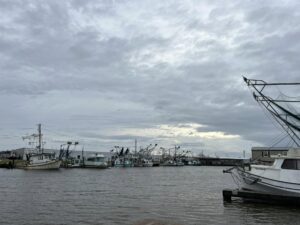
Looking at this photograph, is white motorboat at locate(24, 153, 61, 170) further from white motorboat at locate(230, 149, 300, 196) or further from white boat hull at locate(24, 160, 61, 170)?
white motorboat at locate(230, 149, 300, 196)

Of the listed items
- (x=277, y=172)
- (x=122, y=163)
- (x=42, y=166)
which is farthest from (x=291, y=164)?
(x=122, y=163)

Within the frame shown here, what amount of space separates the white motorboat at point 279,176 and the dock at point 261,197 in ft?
2.71

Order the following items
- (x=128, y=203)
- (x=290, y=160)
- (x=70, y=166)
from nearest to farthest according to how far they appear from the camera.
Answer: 1. (x=290, y=160)
2. (x=128, y=203)
3. (x=70, y=166)

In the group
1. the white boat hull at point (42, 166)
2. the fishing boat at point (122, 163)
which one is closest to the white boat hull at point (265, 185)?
the white boat hull at point (42, 166)

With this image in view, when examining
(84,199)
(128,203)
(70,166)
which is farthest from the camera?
(70,166)

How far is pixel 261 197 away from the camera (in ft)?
123

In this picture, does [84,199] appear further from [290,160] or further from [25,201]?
[290,160]

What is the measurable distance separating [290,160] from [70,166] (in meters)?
122

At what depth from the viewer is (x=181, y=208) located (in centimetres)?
3828

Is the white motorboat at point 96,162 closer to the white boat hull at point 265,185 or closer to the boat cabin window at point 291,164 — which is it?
the white boat hull at point 265,185

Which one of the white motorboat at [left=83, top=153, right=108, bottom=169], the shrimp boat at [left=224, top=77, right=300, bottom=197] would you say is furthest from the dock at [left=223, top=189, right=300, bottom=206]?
the white motorboat at [left=83, top=153, right=108, bottom=169]

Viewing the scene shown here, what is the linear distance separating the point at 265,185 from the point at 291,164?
3.04 meters

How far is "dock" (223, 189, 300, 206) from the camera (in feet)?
118

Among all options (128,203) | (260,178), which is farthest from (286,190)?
A: (128,203)
